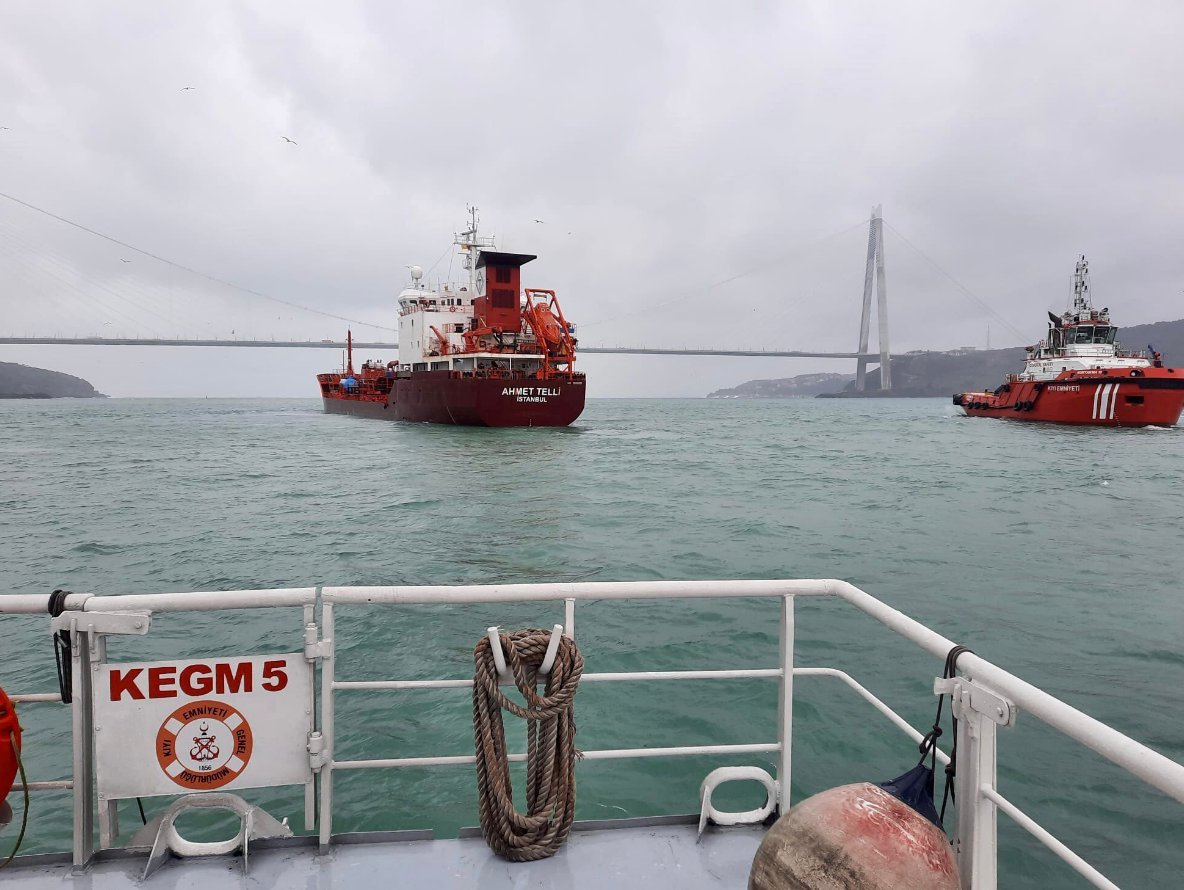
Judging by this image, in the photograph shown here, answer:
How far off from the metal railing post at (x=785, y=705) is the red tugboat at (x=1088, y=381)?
39.0 meters

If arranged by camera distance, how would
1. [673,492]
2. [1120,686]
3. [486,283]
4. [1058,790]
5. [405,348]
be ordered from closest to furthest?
[1058,790] → [1120,686] → [673,492] → [486,283] → [405,348]

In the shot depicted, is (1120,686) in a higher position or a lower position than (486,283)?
lower

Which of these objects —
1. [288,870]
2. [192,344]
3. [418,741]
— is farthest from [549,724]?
[192,344]

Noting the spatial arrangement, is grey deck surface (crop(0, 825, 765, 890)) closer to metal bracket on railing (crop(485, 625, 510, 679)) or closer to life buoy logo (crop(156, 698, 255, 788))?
life buoy logo (crop(156, 698, 255, 788))

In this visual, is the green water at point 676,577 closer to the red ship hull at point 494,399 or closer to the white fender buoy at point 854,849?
the white fender buoy at point 854,849

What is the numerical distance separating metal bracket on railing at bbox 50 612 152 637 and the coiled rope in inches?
35.9

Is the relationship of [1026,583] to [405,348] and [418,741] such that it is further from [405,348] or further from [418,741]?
[405,348]

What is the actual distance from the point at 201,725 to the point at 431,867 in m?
0.80

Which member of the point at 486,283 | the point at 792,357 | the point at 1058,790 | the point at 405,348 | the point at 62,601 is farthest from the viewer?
the point at 792,357

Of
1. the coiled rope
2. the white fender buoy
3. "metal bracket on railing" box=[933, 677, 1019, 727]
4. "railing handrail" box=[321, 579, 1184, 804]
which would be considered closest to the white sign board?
"railing handrail" box=[321, 579, 1184, 804]

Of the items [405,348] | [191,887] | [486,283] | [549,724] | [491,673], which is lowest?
[191,887]

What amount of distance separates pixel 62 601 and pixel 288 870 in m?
1.00

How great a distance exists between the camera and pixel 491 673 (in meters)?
2.05

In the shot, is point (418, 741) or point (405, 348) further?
point (405, 348)
